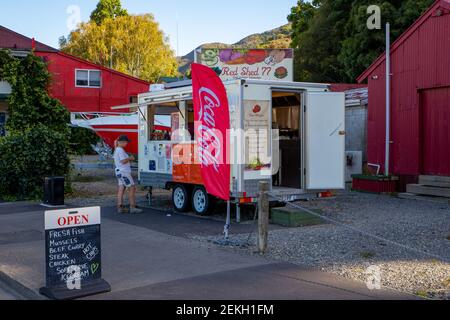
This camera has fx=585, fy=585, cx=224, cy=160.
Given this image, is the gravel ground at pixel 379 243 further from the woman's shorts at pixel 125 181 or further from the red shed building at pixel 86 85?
the red shed building at pixel 86 85

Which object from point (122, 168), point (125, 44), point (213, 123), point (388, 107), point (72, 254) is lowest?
point (72, 254)

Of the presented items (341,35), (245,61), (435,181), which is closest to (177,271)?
(435,181)

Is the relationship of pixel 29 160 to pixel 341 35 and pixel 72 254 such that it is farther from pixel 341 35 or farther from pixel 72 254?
pixel 341 35

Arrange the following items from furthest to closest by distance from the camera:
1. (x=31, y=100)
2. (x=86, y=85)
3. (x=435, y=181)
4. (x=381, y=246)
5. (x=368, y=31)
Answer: (x=86, y=85)
(x=368, y=31)
(x=31, y=100)
(x=435, y=181)
(x=381, y=246)

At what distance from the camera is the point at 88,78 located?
127ft

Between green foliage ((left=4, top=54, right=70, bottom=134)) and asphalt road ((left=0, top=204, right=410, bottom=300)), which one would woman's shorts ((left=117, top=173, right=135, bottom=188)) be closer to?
asphalt road ((left=0, top=204, right=410, bottom=300))

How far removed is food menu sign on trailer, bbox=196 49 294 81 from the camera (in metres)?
20.5

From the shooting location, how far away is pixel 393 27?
24484 millimetres

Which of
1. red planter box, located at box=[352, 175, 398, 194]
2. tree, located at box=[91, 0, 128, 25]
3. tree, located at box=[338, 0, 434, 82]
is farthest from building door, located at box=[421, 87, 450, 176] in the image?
tree, located at box=[91, 0, 128, 25]

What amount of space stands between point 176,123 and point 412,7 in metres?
14.5

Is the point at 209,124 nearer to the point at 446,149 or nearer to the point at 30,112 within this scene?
the point at 446,149

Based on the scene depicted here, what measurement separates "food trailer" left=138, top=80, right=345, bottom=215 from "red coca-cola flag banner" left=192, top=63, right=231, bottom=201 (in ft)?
6.94

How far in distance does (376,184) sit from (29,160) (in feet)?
31.4

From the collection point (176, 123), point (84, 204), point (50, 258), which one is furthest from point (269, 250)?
point (84, 204)
